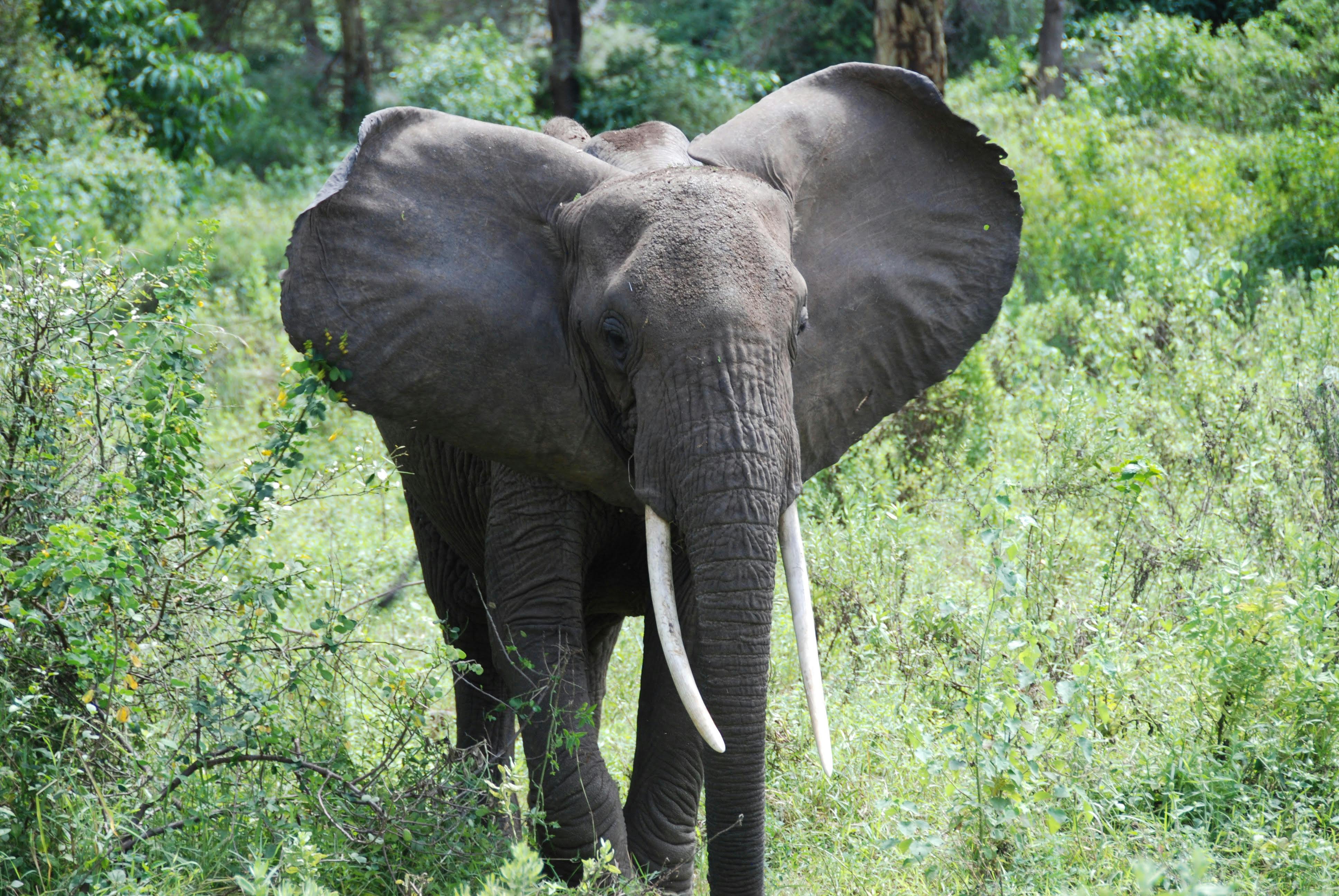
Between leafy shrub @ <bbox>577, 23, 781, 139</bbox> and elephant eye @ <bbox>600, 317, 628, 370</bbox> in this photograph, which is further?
leafy shrub @ <bbox>577, 23, 781, 139</bbox>

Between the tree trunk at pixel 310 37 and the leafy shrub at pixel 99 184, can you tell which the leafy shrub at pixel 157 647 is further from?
the tree trunk at pixel 310 37

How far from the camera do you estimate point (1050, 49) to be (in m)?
17.2

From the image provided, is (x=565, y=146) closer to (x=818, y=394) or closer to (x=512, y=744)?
(x=818, y=394)

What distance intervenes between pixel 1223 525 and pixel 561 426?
3519mm

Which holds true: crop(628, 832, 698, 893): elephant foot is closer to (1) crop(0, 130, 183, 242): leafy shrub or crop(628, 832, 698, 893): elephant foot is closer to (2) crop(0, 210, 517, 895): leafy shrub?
(2) crop(0, 210, 517, 895): leafy shrub

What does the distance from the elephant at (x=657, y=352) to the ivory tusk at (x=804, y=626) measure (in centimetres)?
1

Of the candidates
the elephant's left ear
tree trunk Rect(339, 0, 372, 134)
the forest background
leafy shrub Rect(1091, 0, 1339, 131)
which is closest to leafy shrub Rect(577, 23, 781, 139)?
tree trunk Rect(339, 0, 372, 134)

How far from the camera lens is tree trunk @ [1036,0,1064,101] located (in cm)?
1702

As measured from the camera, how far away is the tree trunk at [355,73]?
2184 centimetres

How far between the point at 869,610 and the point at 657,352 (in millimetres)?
2231

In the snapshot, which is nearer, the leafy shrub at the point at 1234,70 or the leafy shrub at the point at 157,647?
the leafy shrub at the point at 157,647

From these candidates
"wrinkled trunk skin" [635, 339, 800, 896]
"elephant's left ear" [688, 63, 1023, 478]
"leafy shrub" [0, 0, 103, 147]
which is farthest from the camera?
"leafy shrub" [0, 0, 103, 147]

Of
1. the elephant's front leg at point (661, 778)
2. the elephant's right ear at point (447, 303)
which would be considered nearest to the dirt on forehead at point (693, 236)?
the elephant's right ear at point (447, 303)

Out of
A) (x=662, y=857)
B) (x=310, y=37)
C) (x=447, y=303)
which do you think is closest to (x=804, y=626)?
(x=662, y=857)
